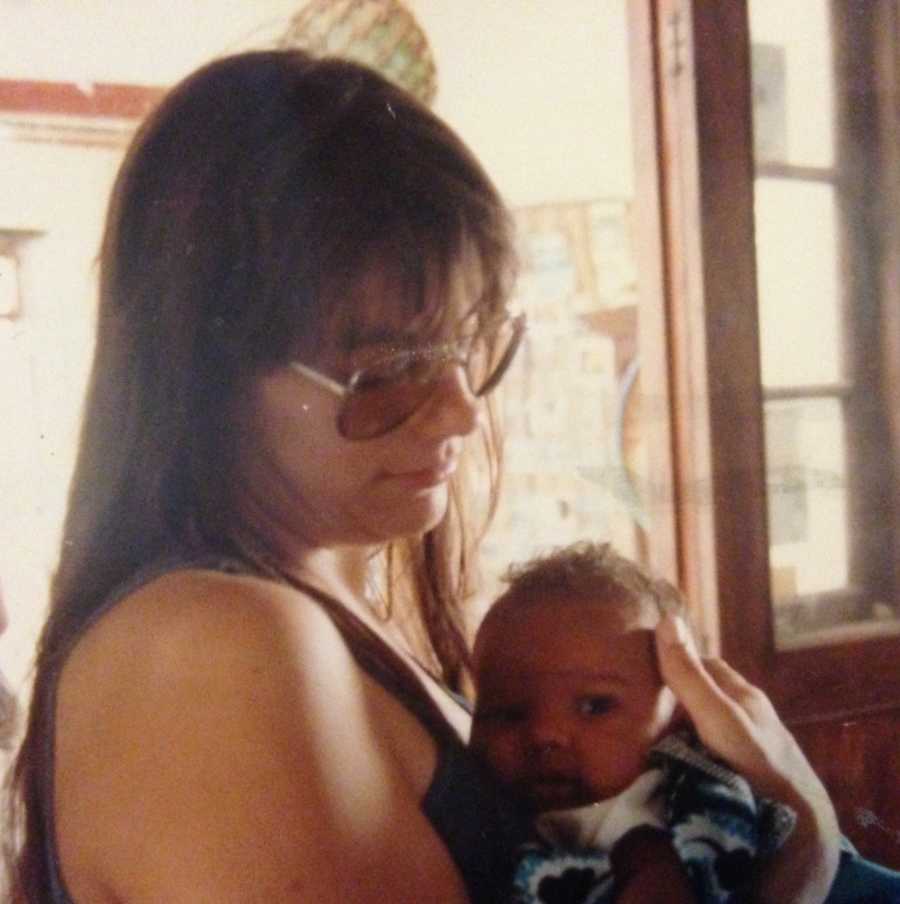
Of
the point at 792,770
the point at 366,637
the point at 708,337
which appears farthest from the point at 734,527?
the point at 366,637

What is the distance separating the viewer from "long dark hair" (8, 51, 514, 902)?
20.8 inches

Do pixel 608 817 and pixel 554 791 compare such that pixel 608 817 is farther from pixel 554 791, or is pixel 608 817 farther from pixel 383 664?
pixel 383 664

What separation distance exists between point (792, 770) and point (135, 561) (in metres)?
0.47

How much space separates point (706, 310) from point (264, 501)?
0.72 meters

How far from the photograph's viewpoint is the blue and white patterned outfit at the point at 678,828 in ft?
2.02

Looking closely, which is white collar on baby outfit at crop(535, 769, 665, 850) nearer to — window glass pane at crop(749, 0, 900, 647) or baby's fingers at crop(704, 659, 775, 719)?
baby's fingers at crop(704, 659, 775, 719)

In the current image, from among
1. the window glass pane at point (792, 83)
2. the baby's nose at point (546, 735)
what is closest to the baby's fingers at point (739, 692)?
the baby's nose at point (546, 735)

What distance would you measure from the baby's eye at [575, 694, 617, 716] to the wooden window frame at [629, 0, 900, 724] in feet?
1.69

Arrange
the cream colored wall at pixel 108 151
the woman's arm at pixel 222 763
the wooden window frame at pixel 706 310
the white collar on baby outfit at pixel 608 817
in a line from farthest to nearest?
the wooden window frame at pixel 706 310
the cream colored wall at pixel 108 151
the white collar on baby outfit at pixel 608 817
the woman's arm at pixel 222 763

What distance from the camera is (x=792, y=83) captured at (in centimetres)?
128

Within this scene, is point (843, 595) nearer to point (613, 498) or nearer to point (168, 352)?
point (613, 498)

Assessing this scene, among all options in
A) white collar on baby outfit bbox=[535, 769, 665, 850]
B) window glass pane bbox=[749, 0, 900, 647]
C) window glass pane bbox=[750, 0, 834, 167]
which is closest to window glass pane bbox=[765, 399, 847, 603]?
window glass pane bbox=[749, 0, 900, 647]

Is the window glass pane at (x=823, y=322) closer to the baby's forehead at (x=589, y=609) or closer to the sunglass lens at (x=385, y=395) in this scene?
the baby's forehead at (x=589, y=609)

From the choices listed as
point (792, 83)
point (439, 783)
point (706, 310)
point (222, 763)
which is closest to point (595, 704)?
point (439, 783)
